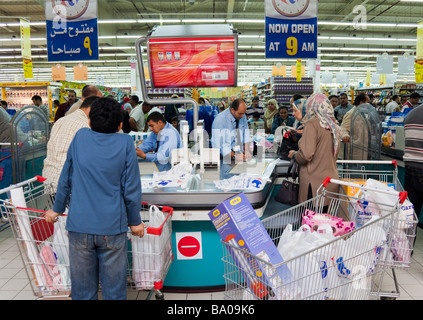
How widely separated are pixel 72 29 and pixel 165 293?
224 inches

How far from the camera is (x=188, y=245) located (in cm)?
323

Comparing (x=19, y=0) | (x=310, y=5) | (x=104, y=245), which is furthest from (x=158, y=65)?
(x=19, y=0)

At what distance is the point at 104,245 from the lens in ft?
7.45

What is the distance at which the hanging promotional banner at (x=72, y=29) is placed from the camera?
707 cm

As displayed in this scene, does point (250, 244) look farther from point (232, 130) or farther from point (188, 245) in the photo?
point (232, 130)

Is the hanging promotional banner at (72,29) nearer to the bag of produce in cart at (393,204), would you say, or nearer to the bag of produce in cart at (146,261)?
the bag of produce in cart at (146,261)

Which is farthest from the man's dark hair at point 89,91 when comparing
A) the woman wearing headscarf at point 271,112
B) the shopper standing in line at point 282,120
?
the woman wearing headscarf at point 271,112

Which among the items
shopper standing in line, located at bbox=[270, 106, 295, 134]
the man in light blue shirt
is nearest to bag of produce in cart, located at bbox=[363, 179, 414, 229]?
the man in light blue shirt

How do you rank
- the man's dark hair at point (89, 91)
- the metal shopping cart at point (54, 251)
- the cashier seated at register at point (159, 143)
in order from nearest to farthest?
the metal shopping cart at point (54, 251), the man's dark hair at point (89, 91), the cashier seated at register at point (159, 143)

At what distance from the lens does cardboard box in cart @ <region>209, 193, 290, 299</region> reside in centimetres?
212

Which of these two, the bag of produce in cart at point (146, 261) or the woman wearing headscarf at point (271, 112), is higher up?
the woman wearing headscarf at point (271, 112)

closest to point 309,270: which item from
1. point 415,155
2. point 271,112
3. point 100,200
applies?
point 100,200

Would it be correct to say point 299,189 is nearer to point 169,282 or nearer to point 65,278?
point 169,282

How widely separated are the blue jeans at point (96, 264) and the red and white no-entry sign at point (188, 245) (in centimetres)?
87
